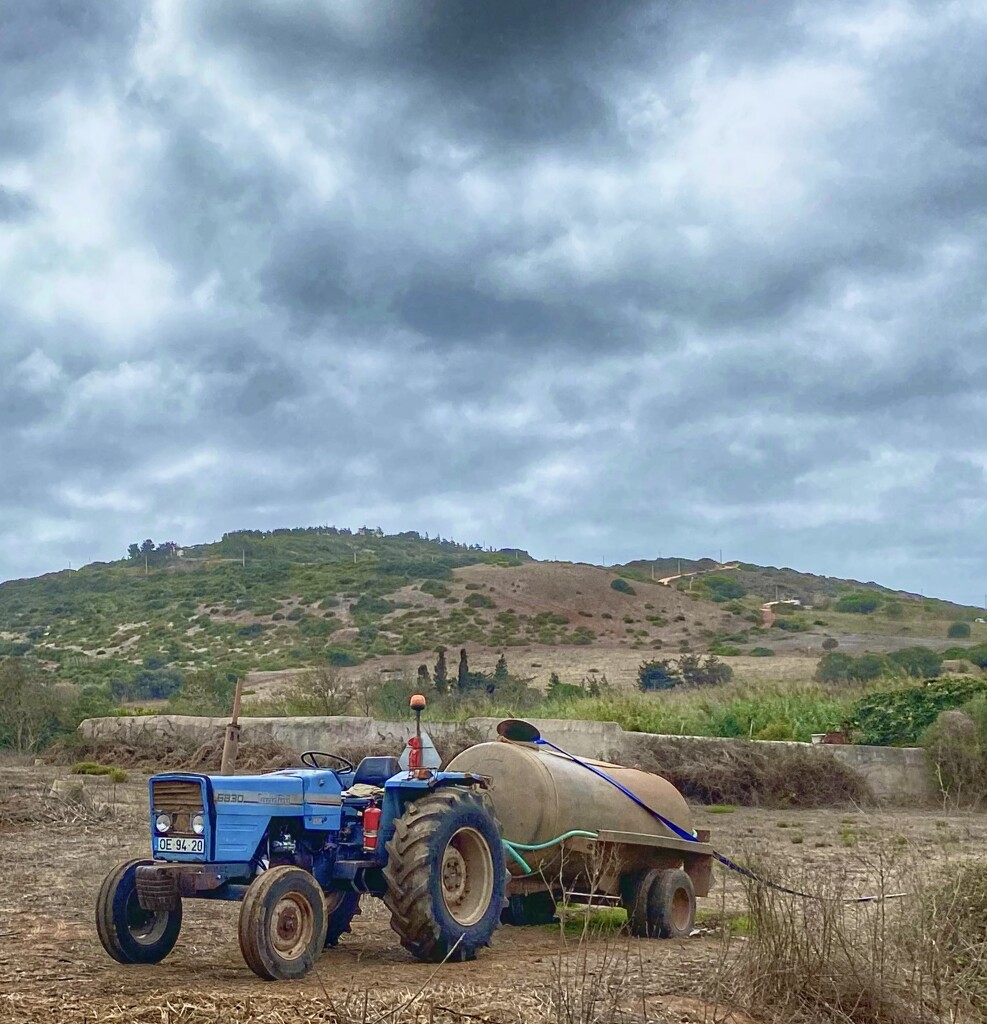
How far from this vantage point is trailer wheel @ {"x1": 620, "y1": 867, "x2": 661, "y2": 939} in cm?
1066

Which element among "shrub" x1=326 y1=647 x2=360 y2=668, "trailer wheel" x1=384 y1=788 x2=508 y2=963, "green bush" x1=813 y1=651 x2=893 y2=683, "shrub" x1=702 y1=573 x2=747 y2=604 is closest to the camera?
"trailer wheel" x1=384 y1=788 x2=508 y2=963

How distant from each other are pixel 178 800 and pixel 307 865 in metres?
1.08

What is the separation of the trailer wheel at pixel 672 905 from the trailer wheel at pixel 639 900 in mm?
27

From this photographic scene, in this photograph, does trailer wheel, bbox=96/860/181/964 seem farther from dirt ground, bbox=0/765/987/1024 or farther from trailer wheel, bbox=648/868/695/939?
trailer wheel, bbox=648/868/695/939

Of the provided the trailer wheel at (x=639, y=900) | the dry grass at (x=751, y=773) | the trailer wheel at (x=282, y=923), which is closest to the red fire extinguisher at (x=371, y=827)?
the trailer wheel at (x=282, y=923)

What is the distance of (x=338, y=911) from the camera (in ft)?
30.9

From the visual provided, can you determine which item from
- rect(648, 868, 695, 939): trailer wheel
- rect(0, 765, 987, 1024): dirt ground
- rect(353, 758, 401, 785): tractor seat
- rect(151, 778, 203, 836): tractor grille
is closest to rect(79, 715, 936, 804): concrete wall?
rect(0, 765, 987, 1024): dirt ground

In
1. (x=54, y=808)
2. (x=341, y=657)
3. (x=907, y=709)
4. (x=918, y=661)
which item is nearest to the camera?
(x=54, y=808)

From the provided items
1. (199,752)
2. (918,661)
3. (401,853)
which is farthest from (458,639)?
(401,853)

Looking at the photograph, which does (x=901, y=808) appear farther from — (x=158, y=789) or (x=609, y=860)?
(x=158, y=789)

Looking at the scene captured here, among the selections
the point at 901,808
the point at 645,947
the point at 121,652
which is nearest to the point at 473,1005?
the point at 645,947

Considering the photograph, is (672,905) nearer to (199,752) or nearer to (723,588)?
(199,752)

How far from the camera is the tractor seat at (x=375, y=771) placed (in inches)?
384

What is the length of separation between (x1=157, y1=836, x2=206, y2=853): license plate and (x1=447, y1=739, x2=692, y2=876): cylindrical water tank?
295cm
